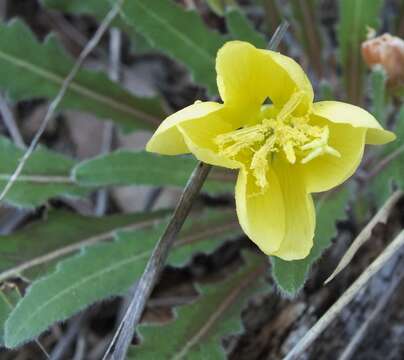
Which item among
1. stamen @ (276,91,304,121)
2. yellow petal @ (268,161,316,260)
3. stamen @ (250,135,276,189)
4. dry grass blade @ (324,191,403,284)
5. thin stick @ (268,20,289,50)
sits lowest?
dry grass blade @ (324,191,403,284)

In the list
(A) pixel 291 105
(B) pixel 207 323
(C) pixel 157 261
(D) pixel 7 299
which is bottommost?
(B) pixel 207 323

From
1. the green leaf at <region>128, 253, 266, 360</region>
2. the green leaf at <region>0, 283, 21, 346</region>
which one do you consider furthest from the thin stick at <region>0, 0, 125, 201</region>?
the green leaf at <region>128, 253, 266, 360</region>

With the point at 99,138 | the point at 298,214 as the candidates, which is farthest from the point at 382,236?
the point at 99,138

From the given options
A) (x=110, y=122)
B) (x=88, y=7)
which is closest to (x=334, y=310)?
(x=110, y=122)

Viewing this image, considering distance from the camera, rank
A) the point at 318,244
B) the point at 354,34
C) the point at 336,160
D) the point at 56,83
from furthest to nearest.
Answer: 1. the point at 56,83
2. the point at 354,34
3. the point at 318,244
4. the point at 336,160

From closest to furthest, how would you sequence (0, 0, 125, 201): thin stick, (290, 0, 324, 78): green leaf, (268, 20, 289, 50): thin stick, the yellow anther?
the yellow anther → (268, 20, 289, 50): thin stick → (0, 0, 125, 201): thin stick → (290, 0, 324, 78): green leaf

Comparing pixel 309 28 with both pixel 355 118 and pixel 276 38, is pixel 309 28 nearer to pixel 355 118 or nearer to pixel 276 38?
pixel 276 38

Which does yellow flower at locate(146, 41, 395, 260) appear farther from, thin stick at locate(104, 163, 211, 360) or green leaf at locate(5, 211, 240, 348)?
green leaf at locate(5, 211, 240, 348)

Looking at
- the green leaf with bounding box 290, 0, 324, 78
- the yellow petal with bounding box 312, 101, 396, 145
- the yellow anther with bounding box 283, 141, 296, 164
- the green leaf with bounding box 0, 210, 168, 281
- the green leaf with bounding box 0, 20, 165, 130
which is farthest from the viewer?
the green leaf with bounding box 290, 0, 324, 78
